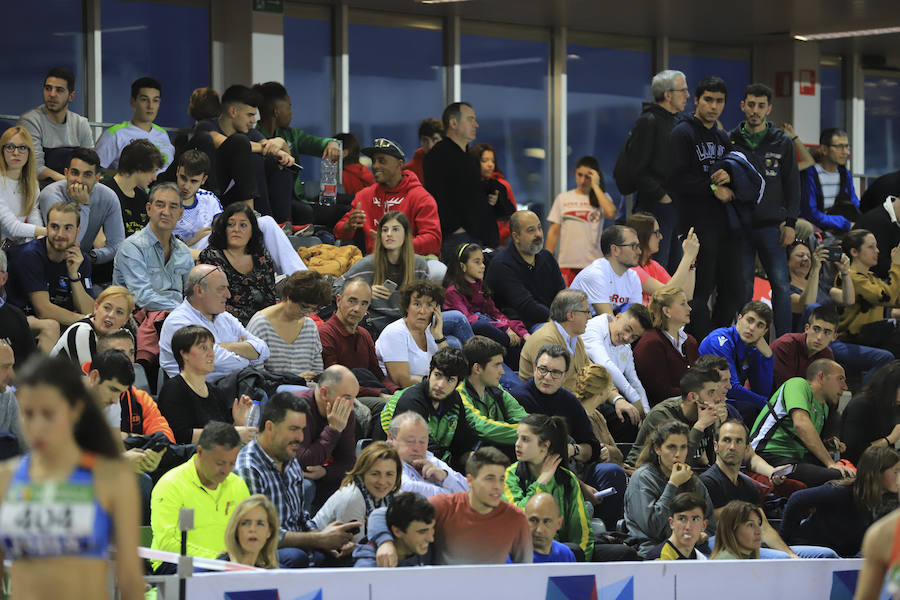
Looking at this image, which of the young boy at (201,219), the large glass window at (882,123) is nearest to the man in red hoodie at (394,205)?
the young boy at (201,219)

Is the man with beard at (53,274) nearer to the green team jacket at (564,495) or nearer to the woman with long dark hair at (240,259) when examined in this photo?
the woman with long dark hair at (240,259)

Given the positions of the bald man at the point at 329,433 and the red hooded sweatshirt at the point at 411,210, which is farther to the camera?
the red hooded sweatshirt at the point at 411,210

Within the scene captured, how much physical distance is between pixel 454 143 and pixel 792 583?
5.47 m

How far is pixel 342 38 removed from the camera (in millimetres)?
14625

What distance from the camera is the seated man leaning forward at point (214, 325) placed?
8.00 m

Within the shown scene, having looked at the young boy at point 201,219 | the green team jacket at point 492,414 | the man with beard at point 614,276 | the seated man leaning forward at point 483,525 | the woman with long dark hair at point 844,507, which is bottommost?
the woman with long dark hair at point 844,507

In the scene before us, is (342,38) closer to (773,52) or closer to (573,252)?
(573,252)

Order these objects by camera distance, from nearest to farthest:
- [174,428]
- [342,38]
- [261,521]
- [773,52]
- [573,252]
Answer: [261,521], [174,428], [573,252], [342,38], [773,52]

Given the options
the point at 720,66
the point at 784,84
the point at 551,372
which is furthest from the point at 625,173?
the point at 784,84

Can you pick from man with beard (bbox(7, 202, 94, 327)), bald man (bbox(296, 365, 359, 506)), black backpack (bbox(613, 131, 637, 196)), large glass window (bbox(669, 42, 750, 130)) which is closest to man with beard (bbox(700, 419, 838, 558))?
bald man (bbox(296, 365, 359, 506))

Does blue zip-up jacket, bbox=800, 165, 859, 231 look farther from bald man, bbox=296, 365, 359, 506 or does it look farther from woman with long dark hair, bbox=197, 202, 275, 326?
bald man, bbox=296, 365, 359, 506

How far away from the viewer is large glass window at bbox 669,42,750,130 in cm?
1695

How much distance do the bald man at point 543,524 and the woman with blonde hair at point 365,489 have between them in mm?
695

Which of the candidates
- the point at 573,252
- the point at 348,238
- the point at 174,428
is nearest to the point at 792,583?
the point at 174,428
